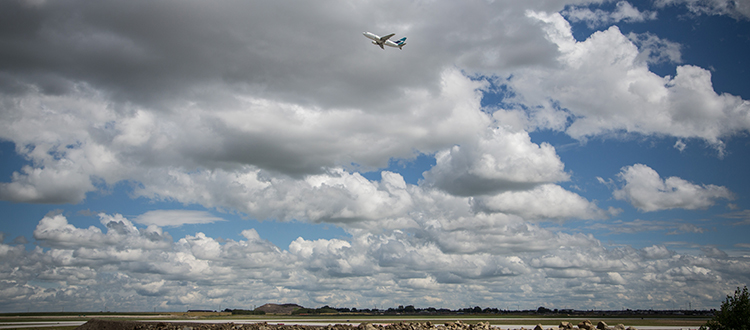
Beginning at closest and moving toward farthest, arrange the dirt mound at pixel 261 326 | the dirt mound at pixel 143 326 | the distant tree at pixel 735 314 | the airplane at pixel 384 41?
the distant tree at pixel 735 314, the dirt mound at pixel 261 326, the dirt mound at pixel 143 326, the airplane at pixel 384 41

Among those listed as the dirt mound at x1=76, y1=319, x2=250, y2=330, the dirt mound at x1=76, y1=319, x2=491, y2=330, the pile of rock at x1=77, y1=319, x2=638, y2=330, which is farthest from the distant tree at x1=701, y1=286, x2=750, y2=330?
the dirt mound at x1=76, y1=319, x2=250, y2=330

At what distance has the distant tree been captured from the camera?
4097 centimetres

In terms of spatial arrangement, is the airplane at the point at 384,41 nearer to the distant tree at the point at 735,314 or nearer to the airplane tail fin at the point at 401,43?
the airplane tail fin at the point at 401,43

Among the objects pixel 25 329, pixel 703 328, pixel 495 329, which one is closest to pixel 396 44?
pixel 495 329

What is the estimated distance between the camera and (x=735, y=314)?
41.8 meters

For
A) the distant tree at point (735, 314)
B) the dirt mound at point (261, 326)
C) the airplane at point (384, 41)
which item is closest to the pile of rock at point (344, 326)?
the dirt mound at point (261, 326)

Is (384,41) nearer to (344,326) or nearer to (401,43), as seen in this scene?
(401,43)

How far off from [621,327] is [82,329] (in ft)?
216

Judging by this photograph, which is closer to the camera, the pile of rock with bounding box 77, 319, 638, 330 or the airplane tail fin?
the pile of rock with bounding box 77, 319, 638, 330

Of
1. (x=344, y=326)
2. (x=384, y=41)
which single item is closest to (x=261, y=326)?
(x=344, y=326)

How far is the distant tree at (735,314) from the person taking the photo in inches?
1613

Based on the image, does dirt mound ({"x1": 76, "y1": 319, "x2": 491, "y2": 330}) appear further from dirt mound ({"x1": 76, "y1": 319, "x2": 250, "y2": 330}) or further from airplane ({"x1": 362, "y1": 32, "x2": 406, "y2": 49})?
airplane ({"x1": 362, "y1": 32, "x2": 406, "y2": 49})

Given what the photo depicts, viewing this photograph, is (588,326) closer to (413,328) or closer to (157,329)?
(413,328)

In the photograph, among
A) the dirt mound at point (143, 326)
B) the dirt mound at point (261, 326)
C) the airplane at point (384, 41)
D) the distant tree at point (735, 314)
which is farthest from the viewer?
the airplane at point (384, 41)
